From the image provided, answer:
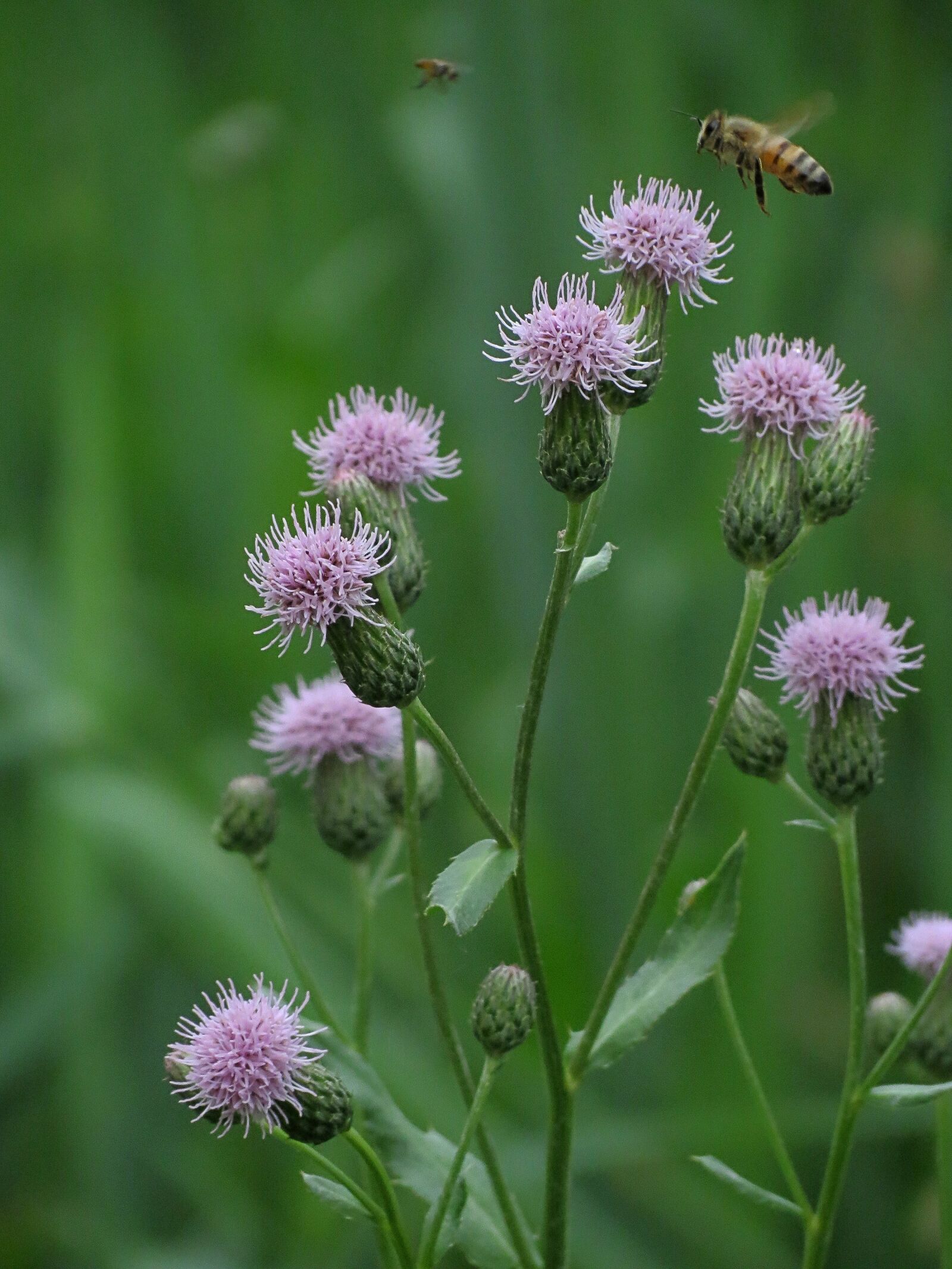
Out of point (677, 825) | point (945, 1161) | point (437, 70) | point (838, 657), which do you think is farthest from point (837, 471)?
point (437, 70)

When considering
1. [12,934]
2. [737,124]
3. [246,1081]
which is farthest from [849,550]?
[246,1081]

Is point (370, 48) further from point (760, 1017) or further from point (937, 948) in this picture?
point (937, 948)

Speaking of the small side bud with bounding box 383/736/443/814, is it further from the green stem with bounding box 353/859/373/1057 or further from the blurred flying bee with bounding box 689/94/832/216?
the blurred flying bee with bounding box 689/94/832/216

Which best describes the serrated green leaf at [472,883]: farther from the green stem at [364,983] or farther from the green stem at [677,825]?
the green stem at [364,983]

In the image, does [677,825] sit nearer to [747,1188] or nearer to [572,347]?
[747,1188]

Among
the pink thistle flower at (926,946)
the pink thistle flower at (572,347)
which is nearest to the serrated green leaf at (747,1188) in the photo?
the pink thistle flower at (926,946)

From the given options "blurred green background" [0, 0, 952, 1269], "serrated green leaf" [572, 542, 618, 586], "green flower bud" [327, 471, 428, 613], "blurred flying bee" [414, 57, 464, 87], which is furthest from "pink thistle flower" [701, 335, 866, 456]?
"blurred green background" [0, 0, 952, 1269]
